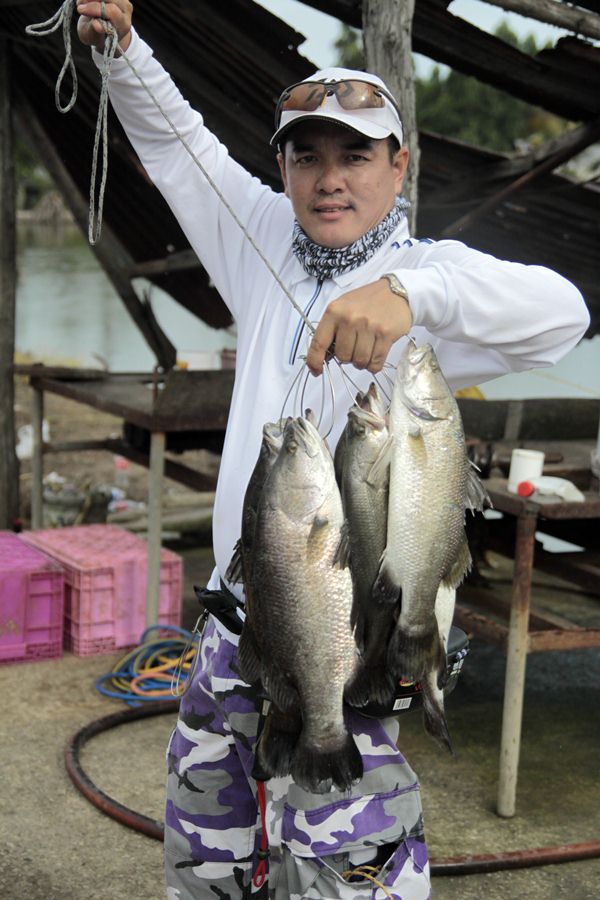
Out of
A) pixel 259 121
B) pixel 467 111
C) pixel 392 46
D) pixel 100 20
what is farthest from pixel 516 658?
pixel 467 111

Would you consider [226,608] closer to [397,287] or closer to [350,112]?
[397,287]

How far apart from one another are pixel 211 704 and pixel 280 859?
386mm

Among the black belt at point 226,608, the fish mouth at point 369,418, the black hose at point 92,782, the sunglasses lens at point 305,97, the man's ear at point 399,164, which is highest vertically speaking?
the sunglasses lens at point 305,97

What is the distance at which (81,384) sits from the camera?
671cm

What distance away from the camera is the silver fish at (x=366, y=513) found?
2.03 meters

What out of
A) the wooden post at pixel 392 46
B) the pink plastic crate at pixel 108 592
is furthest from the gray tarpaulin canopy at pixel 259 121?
the pink plastic crate at pixel 108 592

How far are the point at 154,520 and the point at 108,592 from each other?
1.77 ft

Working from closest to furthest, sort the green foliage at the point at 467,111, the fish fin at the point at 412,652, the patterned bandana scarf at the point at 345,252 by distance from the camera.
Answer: the fish fin at the point at 412,652 < the patterned bandana scarf at the point at 345,252 < the green foliage at the point at 467,111

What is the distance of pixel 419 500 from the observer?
204 cm

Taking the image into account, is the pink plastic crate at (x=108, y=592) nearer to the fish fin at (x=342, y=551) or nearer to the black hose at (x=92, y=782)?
the black hose at (x=92, y=782)

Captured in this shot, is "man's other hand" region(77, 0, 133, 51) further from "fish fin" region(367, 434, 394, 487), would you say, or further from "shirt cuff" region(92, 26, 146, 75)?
"fish fin" region(367, 434, 394, 487)

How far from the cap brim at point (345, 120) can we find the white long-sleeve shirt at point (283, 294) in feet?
0.80

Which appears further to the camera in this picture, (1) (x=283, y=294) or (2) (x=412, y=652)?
(1) (x=283, y=294)

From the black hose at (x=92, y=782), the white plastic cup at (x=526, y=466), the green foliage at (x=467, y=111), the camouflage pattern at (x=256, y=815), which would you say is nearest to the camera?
the camouflage pattern at (x=256, y=815)
